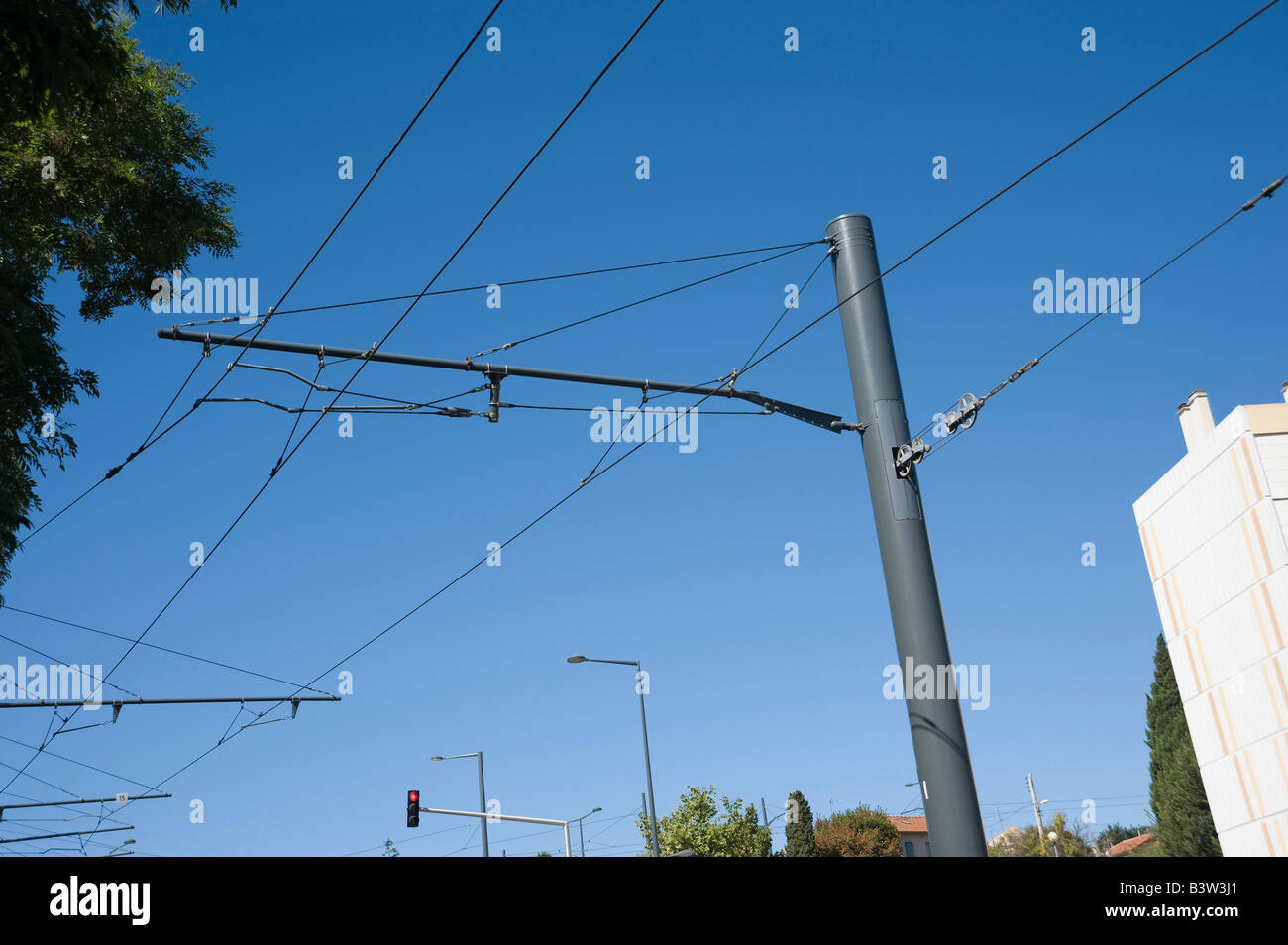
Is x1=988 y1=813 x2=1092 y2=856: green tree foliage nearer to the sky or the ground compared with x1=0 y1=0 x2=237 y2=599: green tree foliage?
nearer to the ground

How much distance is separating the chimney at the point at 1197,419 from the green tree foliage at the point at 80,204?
48594mm

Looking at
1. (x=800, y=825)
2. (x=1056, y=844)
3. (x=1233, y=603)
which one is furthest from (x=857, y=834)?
(x=1233, y=603)

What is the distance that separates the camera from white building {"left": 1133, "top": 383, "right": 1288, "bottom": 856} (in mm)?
45375

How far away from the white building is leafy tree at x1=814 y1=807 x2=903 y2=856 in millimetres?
34622

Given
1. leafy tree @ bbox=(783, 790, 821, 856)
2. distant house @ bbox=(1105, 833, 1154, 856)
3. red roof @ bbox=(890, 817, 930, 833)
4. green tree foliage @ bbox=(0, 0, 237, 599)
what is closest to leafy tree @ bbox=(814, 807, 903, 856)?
leafy tree @ bbox=(783, 790, 821, 856)

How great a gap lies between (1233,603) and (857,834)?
4301 cm

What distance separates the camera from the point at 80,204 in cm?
1521

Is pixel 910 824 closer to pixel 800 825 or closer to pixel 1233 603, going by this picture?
pixel 800 825

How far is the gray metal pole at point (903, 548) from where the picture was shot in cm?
884

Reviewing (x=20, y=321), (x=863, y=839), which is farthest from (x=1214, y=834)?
(x=20, y=321)

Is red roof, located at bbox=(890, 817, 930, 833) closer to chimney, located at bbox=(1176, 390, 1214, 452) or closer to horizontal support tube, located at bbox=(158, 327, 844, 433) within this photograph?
chimney, located at bbox=(1176, 390, 1214, 452)

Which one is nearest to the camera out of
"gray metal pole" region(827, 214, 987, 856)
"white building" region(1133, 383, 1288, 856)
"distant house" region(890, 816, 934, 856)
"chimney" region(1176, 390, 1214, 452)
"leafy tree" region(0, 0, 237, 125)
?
"leafy tree" region(0, 0, 237, 125)
